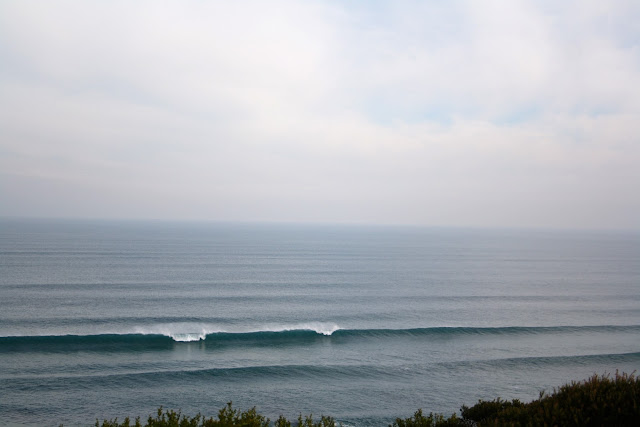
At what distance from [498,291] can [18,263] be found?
85251mm

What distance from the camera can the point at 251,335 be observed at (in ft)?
136

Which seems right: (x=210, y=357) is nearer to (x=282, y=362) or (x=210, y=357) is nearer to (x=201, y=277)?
(x=282, y=362)

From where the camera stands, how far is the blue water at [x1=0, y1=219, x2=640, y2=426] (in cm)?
2756

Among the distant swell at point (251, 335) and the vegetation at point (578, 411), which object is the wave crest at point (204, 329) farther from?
the vegetation at point (578, 411)

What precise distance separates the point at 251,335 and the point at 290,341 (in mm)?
3859

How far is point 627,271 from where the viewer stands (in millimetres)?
97812

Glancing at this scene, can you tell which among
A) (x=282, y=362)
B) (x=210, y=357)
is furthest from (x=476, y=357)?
(x=210, y=357)

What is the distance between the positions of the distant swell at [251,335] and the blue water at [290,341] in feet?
0.64

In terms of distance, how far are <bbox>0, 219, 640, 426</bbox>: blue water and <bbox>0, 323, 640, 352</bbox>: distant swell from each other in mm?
196

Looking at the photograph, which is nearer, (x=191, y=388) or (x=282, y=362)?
(x=191, y=388)

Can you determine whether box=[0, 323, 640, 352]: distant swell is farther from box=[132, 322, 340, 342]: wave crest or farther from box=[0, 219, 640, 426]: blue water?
box=[0, 219, 640, 426]: blue water

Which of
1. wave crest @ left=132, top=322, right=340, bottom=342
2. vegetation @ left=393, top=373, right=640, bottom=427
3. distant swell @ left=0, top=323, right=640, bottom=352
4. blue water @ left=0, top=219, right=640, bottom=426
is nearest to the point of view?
vegetation @ left=393, top=373, right=640, bottom=427

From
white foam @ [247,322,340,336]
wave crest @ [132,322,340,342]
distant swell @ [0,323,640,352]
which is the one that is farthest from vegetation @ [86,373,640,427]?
white foam @ [247,322,340,336]

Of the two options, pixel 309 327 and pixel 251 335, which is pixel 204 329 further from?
pixel 309 327
